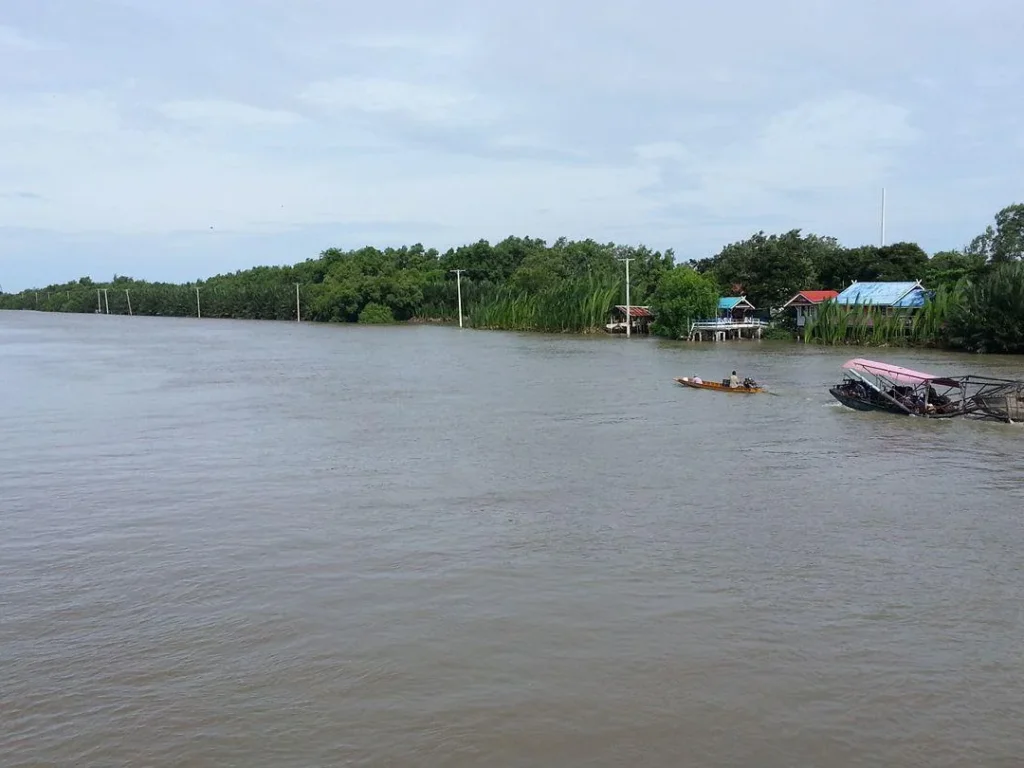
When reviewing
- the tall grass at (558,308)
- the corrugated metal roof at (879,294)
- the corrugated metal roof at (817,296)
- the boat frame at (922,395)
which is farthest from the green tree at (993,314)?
the tall grass at (558,308)

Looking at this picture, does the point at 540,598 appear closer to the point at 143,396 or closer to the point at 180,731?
the point at 180,731

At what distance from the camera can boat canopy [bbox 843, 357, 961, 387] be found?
1991cm

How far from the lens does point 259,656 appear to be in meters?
7.02

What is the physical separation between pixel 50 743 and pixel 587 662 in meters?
3.89

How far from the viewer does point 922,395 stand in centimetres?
2042

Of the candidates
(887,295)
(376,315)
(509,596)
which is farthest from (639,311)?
(509,596)

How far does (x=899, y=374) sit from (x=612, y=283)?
3887cm

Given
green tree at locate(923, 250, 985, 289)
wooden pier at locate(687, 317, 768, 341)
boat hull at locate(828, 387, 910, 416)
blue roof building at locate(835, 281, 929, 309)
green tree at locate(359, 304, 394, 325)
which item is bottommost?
boat hull at locate(828, 387, 910, 416)

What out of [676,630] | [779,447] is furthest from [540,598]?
[779,447]

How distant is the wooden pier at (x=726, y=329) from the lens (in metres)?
50.3

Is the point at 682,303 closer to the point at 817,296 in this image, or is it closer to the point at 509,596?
the point at 817,296

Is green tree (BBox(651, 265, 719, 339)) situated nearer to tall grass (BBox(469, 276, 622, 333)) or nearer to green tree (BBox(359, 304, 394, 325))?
tall grass (BBox(469, 276, 622, 333))

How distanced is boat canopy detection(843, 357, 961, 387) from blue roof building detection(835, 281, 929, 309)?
79.2ft

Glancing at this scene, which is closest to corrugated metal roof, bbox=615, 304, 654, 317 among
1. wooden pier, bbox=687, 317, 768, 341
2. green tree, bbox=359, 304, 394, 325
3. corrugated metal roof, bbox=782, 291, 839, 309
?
wooden pier, bbox=687, 317, 768, 341
